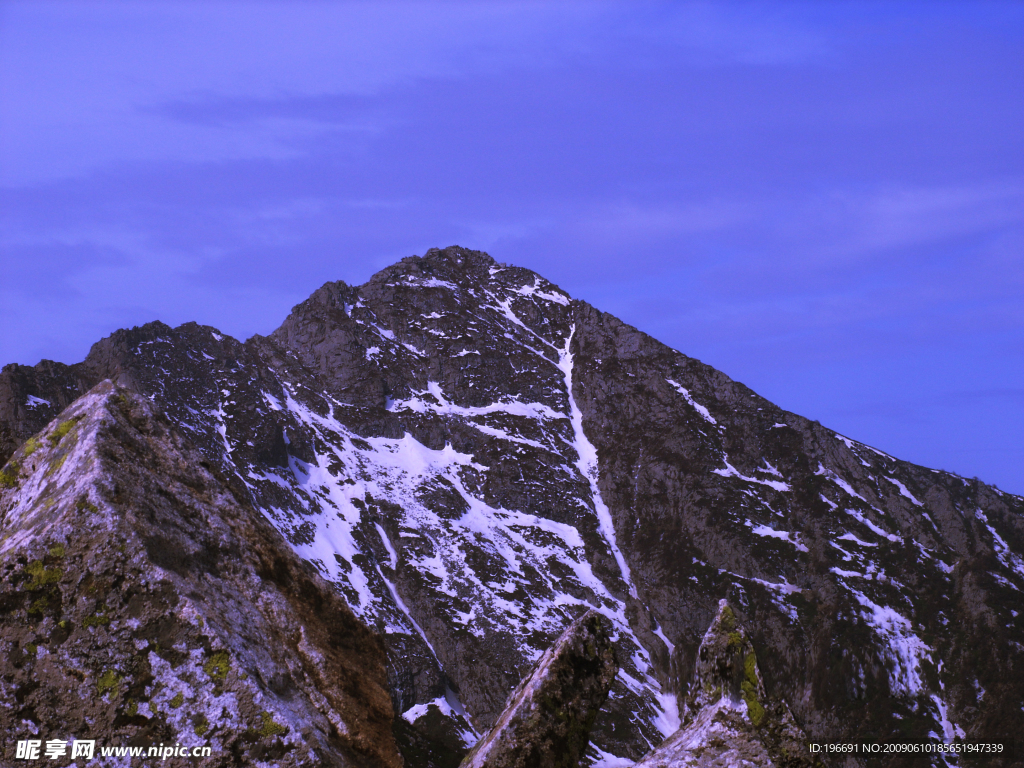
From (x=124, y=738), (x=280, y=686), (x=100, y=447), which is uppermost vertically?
(x=100, y=447)

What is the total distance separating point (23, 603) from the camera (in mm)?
7215

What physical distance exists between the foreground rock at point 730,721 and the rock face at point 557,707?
2.18 feet

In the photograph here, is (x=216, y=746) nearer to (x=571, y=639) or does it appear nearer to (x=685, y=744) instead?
(x=571, y=639)

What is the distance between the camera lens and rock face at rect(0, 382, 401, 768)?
277 inches

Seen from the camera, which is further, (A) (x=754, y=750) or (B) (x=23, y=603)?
(A) (x=754, y=750)

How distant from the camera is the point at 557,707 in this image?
28.1 ft

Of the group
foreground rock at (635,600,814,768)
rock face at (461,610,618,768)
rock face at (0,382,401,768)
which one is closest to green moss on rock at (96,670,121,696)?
rock face at (0,382,401,768)

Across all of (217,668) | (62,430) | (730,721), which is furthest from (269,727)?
(730,721)

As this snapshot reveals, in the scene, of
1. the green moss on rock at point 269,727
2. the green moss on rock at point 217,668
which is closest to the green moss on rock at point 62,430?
the green moss on rock at point 217,668

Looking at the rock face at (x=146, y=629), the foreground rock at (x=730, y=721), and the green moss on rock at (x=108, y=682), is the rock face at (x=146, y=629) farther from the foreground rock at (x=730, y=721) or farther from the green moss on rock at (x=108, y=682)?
the foreground rock at (x=730, y=721)

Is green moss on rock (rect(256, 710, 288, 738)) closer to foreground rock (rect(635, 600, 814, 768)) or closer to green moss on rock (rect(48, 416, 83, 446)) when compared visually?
foreground rock (rect(635, 600, 814, 768))

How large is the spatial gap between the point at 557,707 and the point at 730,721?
147cm

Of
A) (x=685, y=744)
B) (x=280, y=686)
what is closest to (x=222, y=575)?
(x=280, y=686)

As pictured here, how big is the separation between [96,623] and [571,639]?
13.1ft
